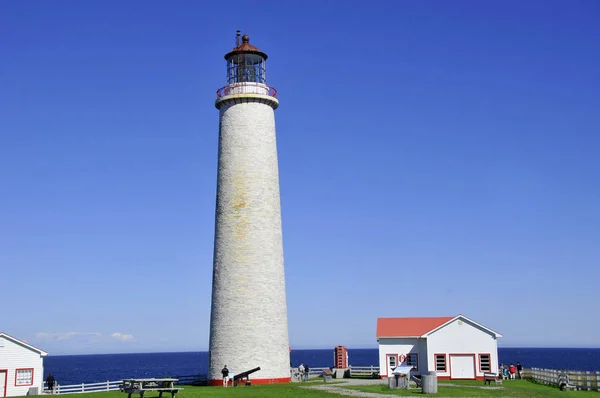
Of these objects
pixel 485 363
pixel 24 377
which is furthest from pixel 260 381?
pixel 485 363

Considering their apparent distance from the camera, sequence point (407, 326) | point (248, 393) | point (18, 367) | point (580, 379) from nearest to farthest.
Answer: point (248, 393) < point (580, 379) < point (18, 367) < point (407, 326)

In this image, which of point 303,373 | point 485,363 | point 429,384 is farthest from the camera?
point 303,373

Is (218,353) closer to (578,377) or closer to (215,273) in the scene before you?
(215,273)

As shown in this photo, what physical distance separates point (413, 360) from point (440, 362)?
1.76 m

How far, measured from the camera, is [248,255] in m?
35.9

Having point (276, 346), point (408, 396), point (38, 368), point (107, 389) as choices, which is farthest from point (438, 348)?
point (38, 368)

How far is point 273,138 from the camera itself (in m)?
38.2

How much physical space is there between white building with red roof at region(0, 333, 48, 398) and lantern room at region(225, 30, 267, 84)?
59.0 feet

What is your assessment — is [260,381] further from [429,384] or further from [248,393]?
[429,384]

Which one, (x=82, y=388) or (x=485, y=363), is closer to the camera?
(x=82, y=388)

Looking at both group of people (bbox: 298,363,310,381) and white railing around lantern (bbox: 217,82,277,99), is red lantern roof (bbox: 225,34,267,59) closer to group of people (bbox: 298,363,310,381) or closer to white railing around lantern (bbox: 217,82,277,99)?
white railing around lantern (bbox: 217,82,277,99)

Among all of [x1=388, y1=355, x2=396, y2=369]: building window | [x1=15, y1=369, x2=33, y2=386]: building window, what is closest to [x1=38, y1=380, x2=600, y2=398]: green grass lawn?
[x1=15, y1=369, x2=33, y2=386]: building window

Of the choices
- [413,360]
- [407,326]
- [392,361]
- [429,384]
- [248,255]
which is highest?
[248,255]

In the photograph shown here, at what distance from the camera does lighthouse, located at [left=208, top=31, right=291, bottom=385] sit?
3559 centimetres
